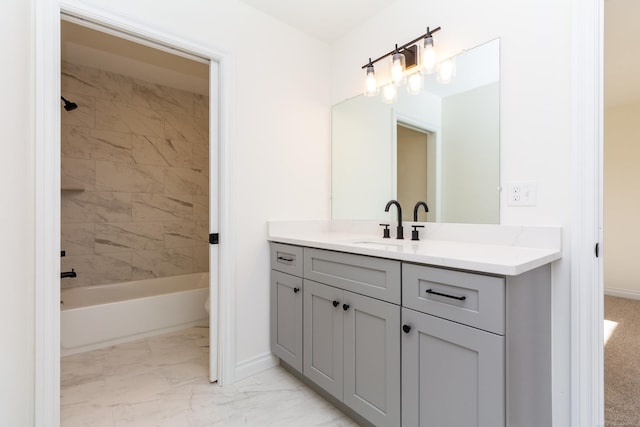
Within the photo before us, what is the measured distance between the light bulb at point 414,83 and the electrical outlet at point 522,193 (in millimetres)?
815

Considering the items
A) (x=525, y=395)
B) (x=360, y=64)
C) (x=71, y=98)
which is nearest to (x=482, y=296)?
(x=525, y=395)

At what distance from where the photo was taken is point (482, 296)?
1.04 metres

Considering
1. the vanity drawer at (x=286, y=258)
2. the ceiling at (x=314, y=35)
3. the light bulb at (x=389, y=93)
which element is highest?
the ceiling at (x=314, y=35)

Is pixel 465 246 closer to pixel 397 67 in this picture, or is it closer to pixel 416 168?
pixel 416 168

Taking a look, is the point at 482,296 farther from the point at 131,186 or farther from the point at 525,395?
the point at 131,186

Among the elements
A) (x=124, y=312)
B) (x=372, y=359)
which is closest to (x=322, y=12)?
(x=372, y=359)

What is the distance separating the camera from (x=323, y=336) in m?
1.69

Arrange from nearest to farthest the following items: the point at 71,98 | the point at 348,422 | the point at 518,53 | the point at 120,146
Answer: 1. the point at 518,53
2. the point at 348,422
3. the point at 71,98
4. the point at 120,146

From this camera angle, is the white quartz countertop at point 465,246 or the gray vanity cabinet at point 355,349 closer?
the white quartz countertop at point 465,246

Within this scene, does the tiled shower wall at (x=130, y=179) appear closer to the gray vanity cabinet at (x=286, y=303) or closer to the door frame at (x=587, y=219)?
the gray vanity cabinet at (x=286, y=303)

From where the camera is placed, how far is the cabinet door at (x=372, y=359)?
1.31 meters

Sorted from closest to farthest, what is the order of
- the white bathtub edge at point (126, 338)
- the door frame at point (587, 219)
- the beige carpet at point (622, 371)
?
the door frame at point (587, 219), the beige carpet at point (622, 371), the white bathtub edge at point (126, 338)
